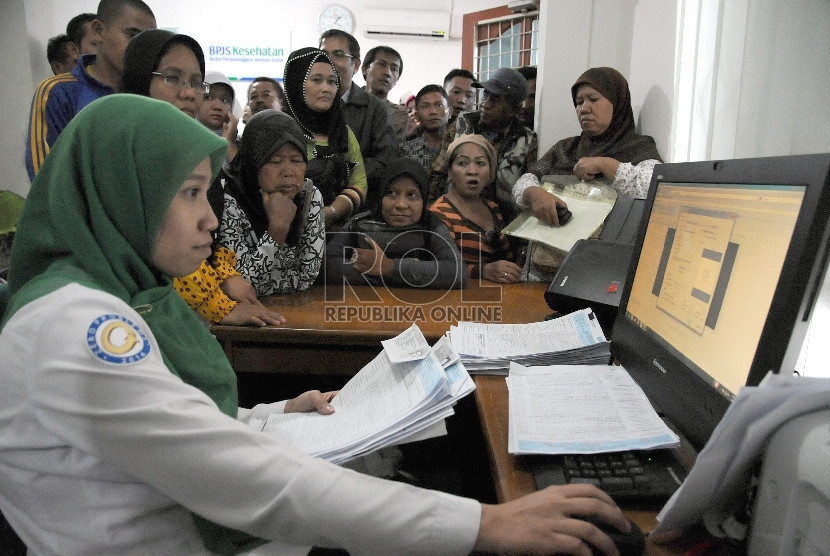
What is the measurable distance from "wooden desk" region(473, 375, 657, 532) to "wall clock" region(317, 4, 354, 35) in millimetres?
5352

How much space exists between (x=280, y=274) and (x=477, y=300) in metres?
0.63

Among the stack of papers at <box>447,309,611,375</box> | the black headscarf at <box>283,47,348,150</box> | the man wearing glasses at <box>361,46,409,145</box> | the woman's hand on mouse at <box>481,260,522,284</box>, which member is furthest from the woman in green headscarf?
the man wearing glasses at <box>361,46,409,145</box>

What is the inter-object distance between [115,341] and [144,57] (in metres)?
1.41

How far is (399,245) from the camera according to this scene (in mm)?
2002

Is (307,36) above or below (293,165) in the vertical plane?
above

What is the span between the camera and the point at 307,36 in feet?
18.4

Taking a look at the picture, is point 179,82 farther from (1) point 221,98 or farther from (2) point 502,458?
(2) point 502,458

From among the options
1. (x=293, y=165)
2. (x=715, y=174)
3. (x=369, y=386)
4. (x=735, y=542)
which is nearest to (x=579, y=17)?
(x=293, y=165)

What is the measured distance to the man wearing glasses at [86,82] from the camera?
1823mm

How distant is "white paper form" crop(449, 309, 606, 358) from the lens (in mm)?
1131

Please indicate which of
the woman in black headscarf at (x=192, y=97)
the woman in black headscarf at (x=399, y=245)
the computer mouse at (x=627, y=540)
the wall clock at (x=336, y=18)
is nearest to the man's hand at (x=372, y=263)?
the woman in black headscarf at (x=399, y=245)

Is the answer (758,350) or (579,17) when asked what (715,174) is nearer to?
(758,350)

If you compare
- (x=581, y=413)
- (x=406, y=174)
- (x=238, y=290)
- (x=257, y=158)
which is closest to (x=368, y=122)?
(x=406, y=174)

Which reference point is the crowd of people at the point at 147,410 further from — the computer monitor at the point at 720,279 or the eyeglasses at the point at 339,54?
the eyeglasses at the point at 339,54
